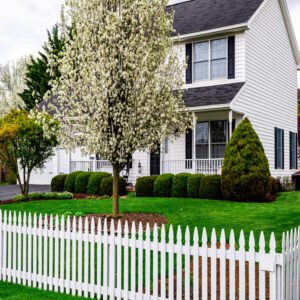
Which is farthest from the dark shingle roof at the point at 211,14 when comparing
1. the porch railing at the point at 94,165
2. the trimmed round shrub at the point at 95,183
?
the trimmed round shrub at the point at 95,183

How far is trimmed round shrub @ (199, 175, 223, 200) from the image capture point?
14.4 m

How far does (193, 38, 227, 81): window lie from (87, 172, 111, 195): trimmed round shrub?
605 centimetres

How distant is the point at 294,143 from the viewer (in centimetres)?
2339

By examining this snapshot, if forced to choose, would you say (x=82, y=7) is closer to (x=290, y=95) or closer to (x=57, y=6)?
(x=57, y=6)

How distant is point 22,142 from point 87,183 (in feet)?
10.8

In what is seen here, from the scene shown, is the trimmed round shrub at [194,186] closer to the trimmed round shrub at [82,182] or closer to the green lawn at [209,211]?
the green lawn at [209,211]

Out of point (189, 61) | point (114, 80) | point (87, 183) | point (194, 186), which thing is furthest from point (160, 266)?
point (189, 61)

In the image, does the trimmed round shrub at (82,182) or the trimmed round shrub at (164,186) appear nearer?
the trimmed round shrub at (164,186)

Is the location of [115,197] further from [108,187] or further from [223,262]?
[223,262]

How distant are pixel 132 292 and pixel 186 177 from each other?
1005 cm

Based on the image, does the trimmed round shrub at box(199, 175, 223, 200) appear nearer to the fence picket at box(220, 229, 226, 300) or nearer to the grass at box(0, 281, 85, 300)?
the grass at box(0, 281, 85, 300)

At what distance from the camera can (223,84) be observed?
17.9m

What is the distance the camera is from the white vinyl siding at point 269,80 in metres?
18.2

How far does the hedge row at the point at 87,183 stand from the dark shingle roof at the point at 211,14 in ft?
24.7
